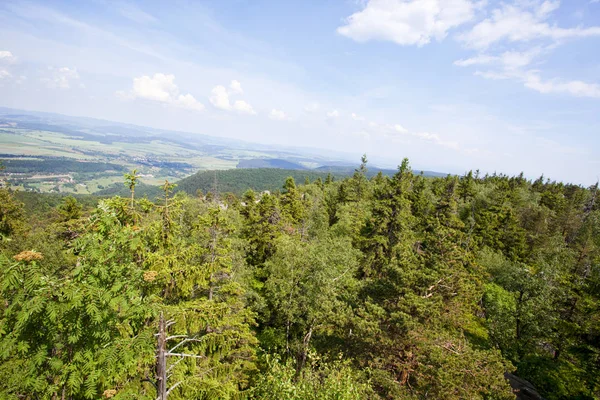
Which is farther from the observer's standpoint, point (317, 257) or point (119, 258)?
Result: point (317, 257)

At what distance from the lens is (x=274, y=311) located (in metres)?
24.2

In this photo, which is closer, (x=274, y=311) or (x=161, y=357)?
(x=161, y=357)

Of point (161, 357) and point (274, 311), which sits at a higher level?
point (161, 357)

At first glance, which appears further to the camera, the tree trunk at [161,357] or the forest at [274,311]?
the tree trunk at [161,357]

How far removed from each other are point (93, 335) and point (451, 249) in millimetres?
16847

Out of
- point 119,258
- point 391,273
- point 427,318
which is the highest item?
point 119,258

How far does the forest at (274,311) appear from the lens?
16.6 feet

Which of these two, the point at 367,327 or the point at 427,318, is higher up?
the point at 427,318

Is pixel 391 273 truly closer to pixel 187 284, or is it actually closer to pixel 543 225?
pixel 187 284

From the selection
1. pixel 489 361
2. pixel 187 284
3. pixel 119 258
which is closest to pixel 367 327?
pixel 489 361

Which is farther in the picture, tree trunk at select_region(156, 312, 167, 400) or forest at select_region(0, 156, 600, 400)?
tree trunk at select_region(156, 312, 167, 400)

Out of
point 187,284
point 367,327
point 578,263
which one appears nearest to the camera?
point 187,284

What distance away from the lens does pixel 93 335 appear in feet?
16.5

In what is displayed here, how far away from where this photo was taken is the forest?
506 cm
